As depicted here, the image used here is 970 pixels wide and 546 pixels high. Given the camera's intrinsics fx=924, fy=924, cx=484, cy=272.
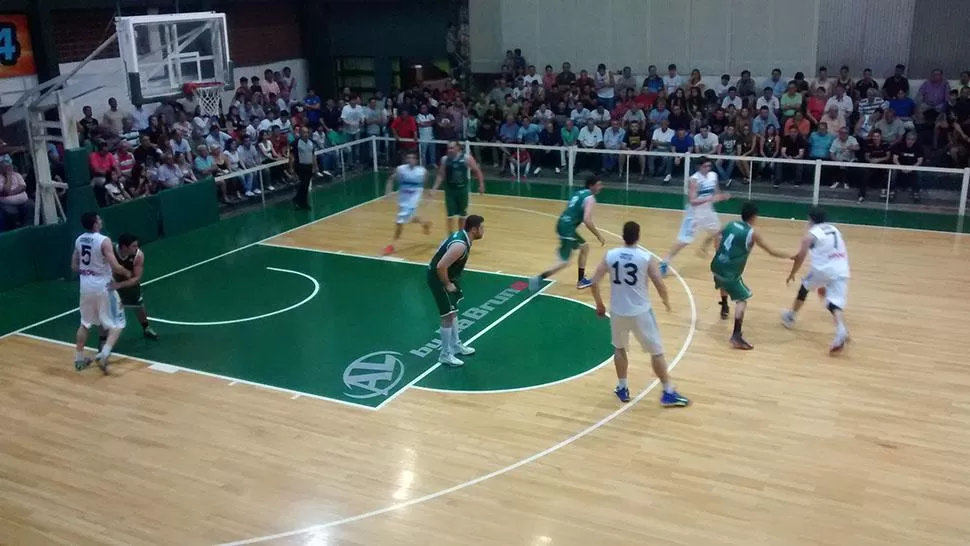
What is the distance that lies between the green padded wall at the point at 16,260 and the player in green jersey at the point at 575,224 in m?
7.82

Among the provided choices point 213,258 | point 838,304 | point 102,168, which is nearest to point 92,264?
point 213,258

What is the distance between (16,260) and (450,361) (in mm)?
7732

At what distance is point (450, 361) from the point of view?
10664mm

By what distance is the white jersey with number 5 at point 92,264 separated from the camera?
10.6 m

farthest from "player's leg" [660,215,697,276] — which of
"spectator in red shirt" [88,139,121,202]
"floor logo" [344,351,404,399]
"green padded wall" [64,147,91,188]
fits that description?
"spectator in red shirt" [88,139,121,202]

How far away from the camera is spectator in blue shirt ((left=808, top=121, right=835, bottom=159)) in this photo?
59.1 ft

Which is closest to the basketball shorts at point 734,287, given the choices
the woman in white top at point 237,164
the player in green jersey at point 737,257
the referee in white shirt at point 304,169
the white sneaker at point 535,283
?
the player in green jersey at point 737,257

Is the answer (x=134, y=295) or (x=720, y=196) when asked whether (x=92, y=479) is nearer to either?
(x=134, y=295)

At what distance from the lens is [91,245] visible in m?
10.6

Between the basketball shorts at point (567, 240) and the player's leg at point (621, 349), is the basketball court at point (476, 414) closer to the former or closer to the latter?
the player's leg at point (621, 349)

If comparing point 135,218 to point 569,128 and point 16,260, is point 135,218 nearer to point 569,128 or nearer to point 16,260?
point 16,260

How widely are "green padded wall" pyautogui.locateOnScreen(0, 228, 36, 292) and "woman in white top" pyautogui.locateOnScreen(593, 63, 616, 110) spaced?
12887 mm

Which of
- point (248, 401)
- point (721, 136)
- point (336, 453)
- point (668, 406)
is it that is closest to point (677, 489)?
point (668, 406)

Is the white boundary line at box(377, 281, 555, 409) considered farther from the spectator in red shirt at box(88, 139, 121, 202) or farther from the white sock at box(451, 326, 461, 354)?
the spectator in red shirt at box(88, 139, 121, 202)
